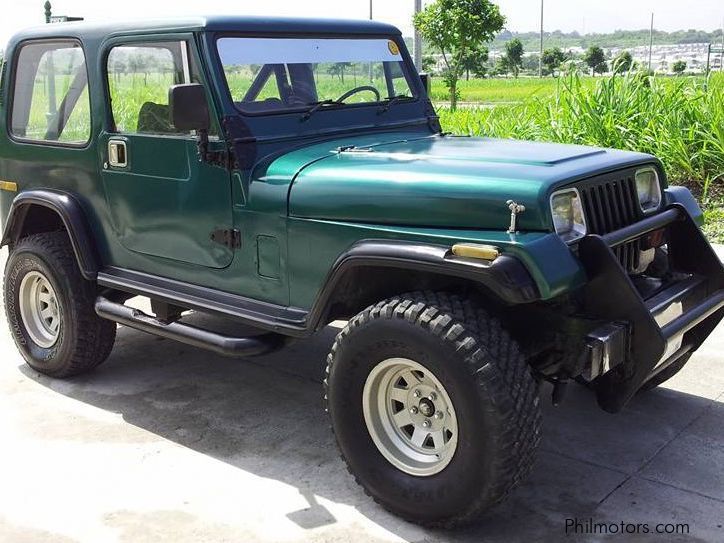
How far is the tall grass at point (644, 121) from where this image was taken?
7.99 m

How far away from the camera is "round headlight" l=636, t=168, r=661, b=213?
381cm

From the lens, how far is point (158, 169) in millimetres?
4074

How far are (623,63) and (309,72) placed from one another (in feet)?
19.8

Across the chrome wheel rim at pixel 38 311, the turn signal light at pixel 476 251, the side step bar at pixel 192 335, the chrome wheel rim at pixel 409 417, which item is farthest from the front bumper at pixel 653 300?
the chrome wheel rim at pixel 38 311

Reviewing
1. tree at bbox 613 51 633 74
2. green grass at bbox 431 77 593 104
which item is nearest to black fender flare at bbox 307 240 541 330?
tree at bbox 613 51 633 74

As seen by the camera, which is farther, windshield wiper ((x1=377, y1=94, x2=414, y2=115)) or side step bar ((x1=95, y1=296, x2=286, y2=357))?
windshield wiper ((x1=377, y1=94, x2=414, y2=115))

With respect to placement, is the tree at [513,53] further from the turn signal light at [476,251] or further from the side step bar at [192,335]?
the turn signal light at [476,251]

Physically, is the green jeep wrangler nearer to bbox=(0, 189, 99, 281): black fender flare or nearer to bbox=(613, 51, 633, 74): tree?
bbox=(0, 189, 99, 281): black fender flare

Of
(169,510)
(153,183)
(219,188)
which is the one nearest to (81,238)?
(153,183)

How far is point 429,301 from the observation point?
10.4ft

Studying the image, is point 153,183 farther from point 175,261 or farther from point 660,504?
point 660,504

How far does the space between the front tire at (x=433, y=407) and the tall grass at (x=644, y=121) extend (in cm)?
544

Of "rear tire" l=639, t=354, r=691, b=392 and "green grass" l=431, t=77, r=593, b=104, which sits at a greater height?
"green grass" l=431, t=77, r=593, b=104
